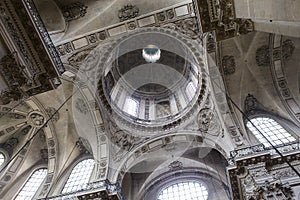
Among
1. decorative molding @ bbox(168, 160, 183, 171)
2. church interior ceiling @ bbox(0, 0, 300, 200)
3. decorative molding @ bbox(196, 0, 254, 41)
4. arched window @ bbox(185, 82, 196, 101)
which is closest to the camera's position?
decorative molding @ bbox(196, 0, 254, 41)

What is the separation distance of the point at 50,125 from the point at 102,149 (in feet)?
13.4

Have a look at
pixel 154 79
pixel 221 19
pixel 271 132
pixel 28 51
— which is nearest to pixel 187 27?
pixel 271 132

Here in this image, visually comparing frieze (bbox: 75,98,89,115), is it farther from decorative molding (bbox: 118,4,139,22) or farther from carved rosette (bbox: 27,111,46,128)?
decorative molding (bbox: 118,4,139,22)

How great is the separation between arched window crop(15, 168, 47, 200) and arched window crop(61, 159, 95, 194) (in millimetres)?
1981

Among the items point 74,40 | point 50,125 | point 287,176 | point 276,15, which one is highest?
point 74,40

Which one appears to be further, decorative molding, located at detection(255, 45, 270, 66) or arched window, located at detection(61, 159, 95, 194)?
decorative molding, located at detection(255, 45, 270, 66)

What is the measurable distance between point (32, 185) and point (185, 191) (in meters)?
7.70

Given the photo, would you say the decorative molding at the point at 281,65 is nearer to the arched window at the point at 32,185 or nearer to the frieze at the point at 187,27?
the frieze at the point at 187,27

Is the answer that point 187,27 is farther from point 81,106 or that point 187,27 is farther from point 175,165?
point 175,165

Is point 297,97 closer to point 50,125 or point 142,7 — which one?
point 142,7

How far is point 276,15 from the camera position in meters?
5.00

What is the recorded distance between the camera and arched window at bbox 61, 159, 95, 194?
1316cm

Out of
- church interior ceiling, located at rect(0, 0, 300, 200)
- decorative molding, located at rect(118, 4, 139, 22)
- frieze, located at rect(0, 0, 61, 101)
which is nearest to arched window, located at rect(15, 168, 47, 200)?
church interior ceiling, located at rect(0, 0, 300, 200)

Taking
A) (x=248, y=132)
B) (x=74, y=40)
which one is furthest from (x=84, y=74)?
(x=248, y=132)
